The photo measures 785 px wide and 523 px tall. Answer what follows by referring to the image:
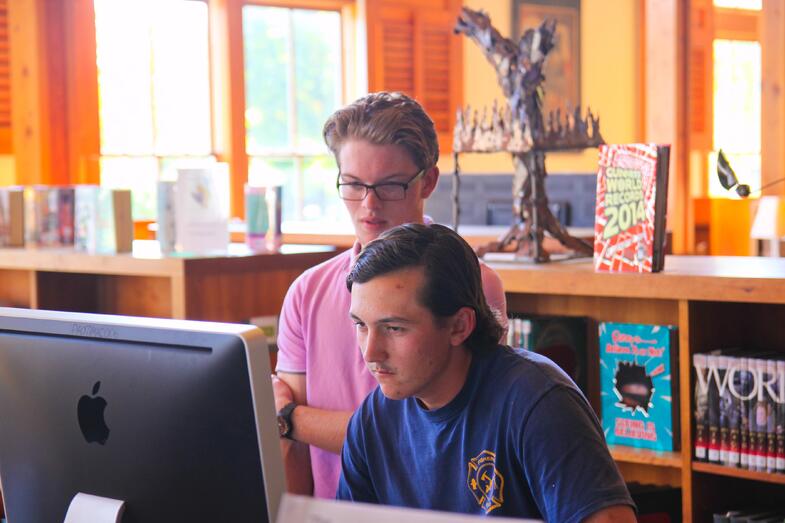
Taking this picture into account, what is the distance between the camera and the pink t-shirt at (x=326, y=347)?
200 centimetres

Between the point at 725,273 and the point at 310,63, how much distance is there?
5.88 meters

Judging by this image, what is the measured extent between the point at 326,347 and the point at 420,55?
654 cm

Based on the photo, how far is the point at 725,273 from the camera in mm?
2637

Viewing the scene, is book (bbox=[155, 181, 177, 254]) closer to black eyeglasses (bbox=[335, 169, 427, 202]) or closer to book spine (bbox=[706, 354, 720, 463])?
black eyeglasses (bbox=[335, 169, 427, 202])

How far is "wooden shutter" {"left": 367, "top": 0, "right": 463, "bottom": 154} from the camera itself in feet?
26.8

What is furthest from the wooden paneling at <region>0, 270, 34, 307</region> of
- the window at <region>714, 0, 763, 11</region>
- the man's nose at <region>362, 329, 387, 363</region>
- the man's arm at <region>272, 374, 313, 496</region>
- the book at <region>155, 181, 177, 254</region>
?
the window at <region>714, 0, 763, 11</region>

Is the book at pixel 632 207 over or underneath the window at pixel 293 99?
underneath

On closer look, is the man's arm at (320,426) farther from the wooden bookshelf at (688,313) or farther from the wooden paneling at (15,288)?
the wooden paneling at (15,288)

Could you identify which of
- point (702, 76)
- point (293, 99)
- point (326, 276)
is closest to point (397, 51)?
point (293, 99)

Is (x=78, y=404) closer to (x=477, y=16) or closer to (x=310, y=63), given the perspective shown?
(x=477, y=16)

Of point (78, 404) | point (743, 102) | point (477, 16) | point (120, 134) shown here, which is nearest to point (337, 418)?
point (78, 404)

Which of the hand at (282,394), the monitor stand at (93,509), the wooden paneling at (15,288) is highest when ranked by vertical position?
the wooden paneling at (15,288)

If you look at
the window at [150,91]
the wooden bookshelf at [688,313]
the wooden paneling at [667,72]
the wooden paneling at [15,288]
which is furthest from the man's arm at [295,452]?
the wooden paneling at [667,72]

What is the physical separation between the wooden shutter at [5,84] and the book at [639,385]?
4763mm
